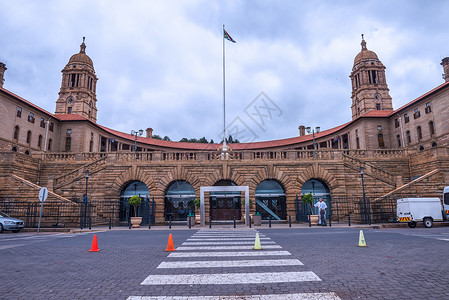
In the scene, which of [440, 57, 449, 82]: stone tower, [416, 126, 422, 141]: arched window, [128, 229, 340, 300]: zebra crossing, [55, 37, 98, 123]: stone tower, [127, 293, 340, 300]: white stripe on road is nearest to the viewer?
[127, 293, 340, 300]: white stripe on road

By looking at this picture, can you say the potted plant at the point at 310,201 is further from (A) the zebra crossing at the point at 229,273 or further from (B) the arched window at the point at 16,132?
(B) the arched window at the point at 16,132

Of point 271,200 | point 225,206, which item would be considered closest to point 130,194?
point 225,206

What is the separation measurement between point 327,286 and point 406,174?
1194 inches

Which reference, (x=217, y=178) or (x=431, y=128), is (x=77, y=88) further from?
(x=431, y=128)

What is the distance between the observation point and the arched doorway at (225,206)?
26203mm

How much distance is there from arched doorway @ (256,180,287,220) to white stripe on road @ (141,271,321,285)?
2052cm

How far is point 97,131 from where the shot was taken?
59656 millimetres

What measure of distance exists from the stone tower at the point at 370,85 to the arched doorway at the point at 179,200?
5356 cm

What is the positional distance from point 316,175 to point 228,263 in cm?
2029

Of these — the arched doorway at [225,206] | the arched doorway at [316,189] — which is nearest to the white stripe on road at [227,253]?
the arched doorway at [225,206]

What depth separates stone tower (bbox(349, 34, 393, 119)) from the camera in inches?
2616

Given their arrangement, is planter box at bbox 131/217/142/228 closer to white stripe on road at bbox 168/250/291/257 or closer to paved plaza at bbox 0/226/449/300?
paved plaza at bbox 0/226/449/300

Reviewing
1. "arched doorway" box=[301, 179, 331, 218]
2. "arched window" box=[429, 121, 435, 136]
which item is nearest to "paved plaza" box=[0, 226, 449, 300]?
"arched doorway" box=[301, 179, 331, 218]

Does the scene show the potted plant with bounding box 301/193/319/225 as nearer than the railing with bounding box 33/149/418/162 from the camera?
Yes
